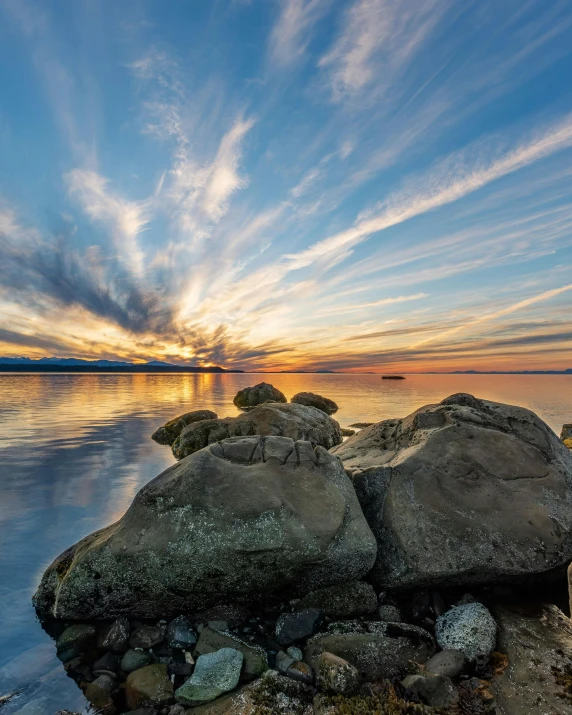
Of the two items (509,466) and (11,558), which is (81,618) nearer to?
(11,558)

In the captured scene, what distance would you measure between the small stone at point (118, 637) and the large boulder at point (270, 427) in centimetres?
1026

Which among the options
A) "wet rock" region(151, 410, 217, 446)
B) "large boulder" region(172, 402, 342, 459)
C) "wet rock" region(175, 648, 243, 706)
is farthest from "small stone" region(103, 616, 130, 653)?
"wet rock" region(151, 410, 217, 446)

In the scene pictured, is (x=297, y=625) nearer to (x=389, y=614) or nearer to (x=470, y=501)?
(x=389, y=614)

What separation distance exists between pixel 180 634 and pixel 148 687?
0.90 metres

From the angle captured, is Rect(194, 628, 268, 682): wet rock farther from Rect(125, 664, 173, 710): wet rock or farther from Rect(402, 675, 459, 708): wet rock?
Rect(402, 675, 459, 708): wet rock

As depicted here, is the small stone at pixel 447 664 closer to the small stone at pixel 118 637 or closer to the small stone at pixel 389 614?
the small stone at pixel 389 614

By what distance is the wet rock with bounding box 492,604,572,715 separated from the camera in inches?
168

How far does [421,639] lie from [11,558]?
29.3 feet

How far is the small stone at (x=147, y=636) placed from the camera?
5582mm

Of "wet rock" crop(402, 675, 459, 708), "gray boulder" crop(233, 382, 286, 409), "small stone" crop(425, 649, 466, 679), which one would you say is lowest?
"gray boulder" crop(233, 382, 286, 409)

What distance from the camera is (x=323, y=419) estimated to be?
2000cm

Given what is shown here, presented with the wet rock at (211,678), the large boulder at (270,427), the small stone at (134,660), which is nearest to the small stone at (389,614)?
the wet rock at (211,678)

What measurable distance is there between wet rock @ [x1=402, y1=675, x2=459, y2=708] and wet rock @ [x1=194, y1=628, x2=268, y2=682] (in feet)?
6.10

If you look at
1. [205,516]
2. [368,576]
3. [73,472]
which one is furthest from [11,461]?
[368,576]
